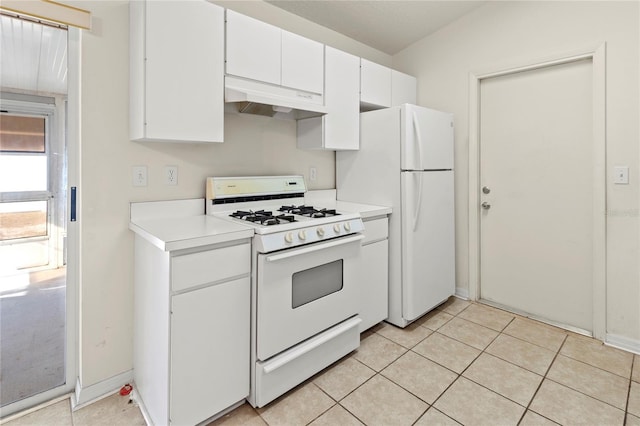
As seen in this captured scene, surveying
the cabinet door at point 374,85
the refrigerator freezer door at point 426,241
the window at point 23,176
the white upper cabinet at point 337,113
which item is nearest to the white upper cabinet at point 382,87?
the cabinet door at point 374,85

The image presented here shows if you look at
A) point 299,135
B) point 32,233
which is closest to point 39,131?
point 32,233

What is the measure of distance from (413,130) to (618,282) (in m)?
1.79

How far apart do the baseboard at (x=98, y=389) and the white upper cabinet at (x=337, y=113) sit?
1933mm

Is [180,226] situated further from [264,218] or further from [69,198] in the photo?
[69,198]

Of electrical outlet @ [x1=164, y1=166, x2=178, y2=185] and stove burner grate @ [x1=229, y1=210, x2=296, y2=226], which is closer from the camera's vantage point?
stove burner grate @ [x1=229, y1=210, x2=296, y2=226]

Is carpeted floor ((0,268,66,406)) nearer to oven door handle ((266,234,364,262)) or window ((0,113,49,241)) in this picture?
window ((0,113,49,241))

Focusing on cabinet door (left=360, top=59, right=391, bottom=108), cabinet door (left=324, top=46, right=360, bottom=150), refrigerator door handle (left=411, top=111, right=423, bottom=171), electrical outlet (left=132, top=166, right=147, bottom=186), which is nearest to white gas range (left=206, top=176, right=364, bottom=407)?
electrical outlet (left=132, top=166, right=147, bottom=186)

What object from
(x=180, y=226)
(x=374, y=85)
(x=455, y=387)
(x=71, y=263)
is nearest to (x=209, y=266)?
(x=180, y=226)

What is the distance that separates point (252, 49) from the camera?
2031 millimetres

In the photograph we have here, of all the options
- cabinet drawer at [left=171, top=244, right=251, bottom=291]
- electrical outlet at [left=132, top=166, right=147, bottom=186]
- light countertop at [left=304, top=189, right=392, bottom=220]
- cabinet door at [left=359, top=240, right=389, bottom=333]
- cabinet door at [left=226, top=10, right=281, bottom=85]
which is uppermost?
cabinet door at [left=226, top=10, right=281, bottom=85]

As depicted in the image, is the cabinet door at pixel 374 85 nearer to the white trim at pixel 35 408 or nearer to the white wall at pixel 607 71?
the white wall at pixel 607 71

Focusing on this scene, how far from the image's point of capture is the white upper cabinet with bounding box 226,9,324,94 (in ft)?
6.42

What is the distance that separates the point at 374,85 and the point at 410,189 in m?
1.01

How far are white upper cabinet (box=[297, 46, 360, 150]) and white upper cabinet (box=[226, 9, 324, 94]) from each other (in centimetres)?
12
